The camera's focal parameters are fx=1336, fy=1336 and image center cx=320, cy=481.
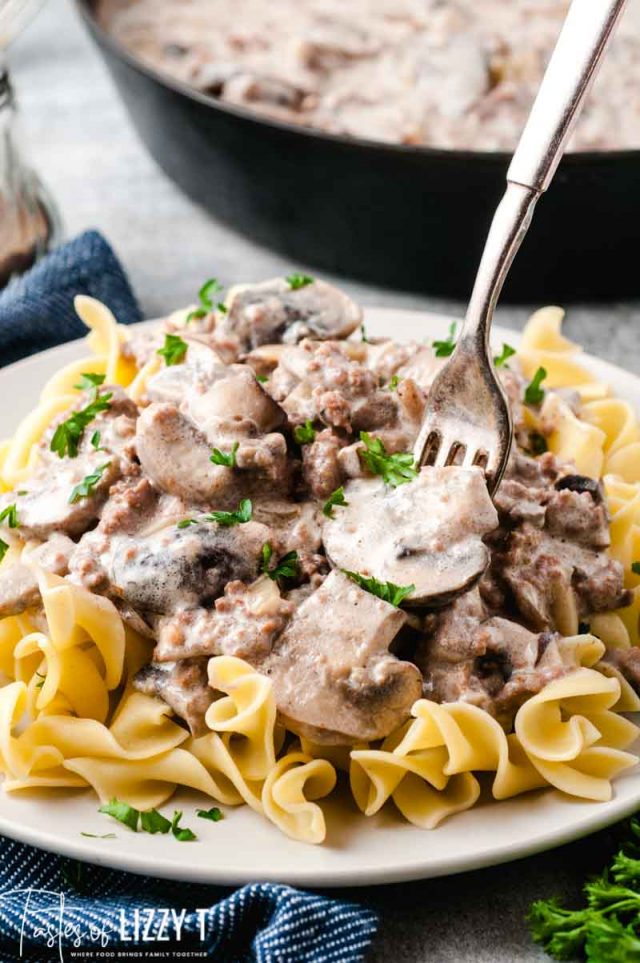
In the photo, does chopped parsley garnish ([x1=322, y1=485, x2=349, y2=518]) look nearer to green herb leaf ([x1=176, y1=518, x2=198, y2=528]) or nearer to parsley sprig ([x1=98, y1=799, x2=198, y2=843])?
green herb leaf ([x1=176, y1=518, x2=198, y2=528])

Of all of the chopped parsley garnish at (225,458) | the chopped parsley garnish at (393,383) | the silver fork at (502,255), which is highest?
the silver fork at (502,255)

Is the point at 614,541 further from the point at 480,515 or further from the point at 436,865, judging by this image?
the point at 436,865

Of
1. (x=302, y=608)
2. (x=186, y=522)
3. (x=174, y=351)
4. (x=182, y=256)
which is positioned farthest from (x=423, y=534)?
(x=182, y=256)

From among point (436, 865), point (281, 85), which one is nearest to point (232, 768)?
point (436, 865)

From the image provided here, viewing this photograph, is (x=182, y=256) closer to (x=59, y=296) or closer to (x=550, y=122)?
(x=59, y=296)

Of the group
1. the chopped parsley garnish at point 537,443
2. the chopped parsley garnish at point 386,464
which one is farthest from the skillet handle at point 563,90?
the chopped parsley garnish at point 537,443

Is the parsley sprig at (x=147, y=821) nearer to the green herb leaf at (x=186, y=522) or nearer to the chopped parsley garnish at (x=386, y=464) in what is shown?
the green herb leaf at (x=186, y=522)
